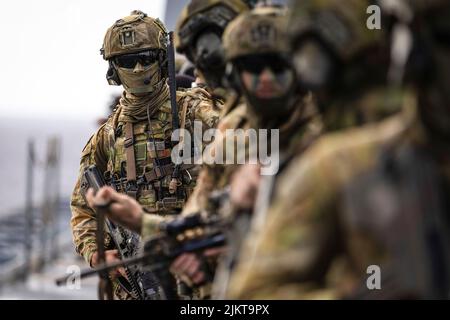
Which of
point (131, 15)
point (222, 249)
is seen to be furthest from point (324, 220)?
point (131, 15)

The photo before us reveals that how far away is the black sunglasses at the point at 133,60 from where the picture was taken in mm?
12414

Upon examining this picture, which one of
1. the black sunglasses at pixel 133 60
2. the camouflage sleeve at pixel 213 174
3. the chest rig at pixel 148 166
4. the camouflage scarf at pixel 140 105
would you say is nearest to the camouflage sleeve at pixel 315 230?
the camouflage sleeve at pixel 213 174

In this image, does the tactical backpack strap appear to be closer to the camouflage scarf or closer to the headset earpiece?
the camouflage scarf

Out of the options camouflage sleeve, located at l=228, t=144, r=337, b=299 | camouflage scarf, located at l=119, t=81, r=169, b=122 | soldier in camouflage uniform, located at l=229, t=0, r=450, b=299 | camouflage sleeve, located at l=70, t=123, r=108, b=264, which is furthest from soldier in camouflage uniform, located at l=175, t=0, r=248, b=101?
soldier in camouflage uniform, located at l=229, t=0, r=450, b=299

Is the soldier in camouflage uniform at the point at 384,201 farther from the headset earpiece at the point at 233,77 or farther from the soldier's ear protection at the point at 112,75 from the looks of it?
the soldier's ear protection at the point at 112,75

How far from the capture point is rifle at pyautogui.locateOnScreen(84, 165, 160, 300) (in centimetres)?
1161

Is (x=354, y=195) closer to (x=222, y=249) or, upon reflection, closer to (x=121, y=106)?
(x=222, y=249)

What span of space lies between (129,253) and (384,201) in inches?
271

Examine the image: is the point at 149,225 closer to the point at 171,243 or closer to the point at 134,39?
the point at 171,243

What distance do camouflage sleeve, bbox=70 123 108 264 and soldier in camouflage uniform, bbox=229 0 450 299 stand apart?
6.26 m

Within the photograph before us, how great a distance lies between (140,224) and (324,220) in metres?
2.92

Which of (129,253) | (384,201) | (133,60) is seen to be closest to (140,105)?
(133,60)

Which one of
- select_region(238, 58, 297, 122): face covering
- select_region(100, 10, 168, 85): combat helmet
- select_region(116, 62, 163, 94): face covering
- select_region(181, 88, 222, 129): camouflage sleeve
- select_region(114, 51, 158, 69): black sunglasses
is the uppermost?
select_region(100, 10, 168, 85): combat helmet
